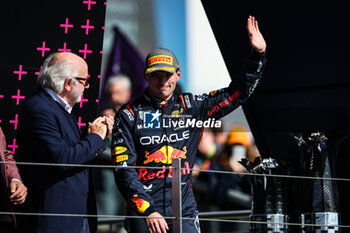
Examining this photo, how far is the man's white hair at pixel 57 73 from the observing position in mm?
2264

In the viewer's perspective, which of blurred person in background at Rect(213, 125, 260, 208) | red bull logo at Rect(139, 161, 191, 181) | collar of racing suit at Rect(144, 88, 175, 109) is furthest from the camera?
blurred person in background at Rect(213, 125, 260, 208)

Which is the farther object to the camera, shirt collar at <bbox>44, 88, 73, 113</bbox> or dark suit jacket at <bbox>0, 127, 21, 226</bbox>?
shirt collar at <bbox>44, 88, 73, 113</bbox>

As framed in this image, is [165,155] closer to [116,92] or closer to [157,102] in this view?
[157,102]

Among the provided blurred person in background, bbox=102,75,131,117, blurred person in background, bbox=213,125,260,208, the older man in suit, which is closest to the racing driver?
the older man in suit

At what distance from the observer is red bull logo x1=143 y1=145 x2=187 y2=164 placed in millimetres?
2389

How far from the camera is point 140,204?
7.41 feet

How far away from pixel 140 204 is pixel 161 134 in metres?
0.29

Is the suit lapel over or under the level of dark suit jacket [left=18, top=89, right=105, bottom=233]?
over

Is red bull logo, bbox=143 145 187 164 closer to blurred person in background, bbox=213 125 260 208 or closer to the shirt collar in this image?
the shirt collar

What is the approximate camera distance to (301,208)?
3207 millimetres

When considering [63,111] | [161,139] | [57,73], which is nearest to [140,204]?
[161,139]

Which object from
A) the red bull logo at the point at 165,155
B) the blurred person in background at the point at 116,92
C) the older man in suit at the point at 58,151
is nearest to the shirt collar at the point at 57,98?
the older man in suit at the point at 58,151

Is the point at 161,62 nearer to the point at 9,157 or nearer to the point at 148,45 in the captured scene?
the point at 9,157

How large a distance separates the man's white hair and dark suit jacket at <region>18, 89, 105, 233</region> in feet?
0.14
